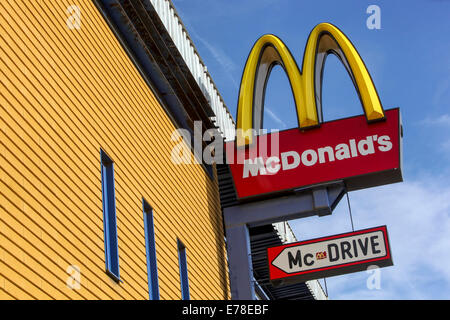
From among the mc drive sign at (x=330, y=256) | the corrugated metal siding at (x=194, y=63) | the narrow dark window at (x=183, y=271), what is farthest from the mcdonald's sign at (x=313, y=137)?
the narrow dark window at (x=183, y=271)

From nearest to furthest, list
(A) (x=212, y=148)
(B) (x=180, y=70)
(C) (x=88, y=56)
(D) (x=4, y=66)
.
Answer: (D) (x=4, y=66) → (C) (x=88, y=56) → (B) (x=180, y=70) → (A) (x=212, y=148)

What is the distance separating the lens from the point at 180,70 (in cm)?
1429

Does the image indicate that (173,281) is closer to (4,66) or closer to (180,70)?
(180,70)

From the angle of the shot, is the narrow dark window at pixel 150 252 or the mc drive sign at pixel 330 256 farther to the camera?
the mc drive sign at pixel 330 256

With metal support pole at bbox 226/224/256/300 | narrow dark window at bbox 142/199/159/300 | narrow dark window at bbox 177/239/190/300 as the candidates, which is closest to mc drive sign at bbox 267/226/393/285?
metal support pole at bbox 226/224/256/300

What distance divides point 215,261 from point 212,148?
257cm

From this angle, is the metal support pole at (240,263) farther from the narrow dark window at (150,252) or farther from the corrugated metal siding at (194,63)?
the narrow dark window at (150,252)

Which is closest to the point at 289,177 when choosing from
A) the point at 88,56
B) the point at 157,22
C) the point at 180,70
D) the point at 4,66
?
the point at 180,70

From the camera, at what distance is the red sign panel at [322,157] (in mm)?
14930

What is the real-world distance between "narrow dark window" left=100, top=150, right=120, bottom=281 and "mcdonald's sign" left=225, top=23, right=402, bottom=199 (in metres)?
5.24

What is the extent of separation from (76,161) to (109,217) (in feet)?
3.91

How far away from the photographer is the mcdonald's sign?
1498 centimetres

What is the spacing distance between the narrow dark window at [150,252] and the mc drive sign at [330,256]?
10.1ft
